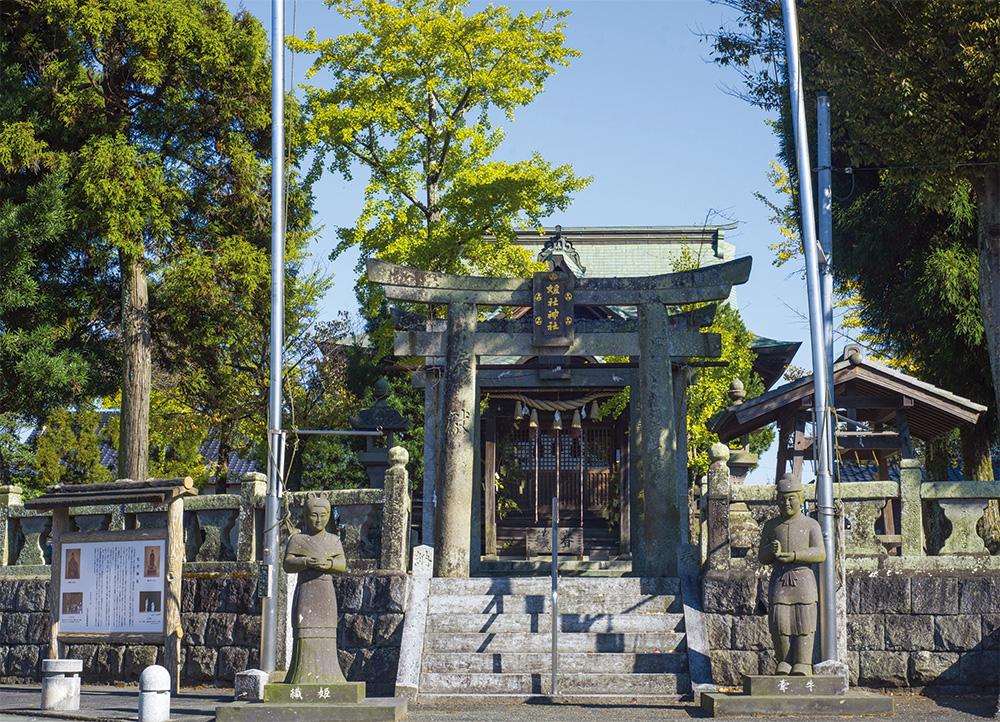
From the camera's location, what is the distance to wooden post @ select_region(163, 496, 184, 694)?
14.7 meters

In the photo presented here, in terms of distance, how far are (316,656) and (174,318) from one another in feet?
36.9

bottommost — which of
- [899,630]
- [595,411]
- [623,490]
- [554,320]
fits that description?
[899,630]

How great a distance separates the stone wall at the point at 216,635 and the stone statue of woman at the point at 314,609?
8.55 ft

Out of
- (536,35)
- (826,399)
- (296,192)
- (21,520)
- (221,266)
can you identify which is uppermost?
(536,35)

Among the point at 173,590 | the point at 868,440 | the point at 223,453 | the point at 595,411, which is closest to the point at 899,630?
the point at 868,440

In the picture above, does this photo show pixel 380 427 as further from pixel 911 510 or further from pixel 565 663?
pixel 911 510

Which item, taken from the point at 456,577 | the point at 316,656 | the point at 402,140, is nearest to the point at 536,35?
the point at 402,140

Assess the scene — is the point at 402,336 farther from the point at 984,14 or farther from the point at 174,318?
the point at 984,14

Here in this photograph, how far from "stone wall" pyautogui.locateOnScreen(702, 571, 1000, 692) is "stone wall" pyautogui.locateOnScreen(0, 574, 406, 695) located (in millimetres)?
3915

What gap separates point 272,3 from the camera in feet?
48.8

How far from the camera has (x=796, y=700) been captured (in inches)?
452

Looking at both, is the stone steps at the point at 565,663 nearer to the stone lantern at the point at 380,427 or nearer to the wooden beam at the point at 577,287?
the wooden beam at the point at 577,287

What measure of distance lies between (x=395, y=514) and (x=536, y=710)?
3.51 metres

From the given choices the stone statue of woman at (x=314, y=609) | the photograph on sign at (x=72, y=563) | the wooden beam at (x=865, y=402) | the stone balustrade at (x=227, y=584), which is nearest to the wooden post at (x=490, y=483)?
the stone balustrade at (x=227, y=584)
